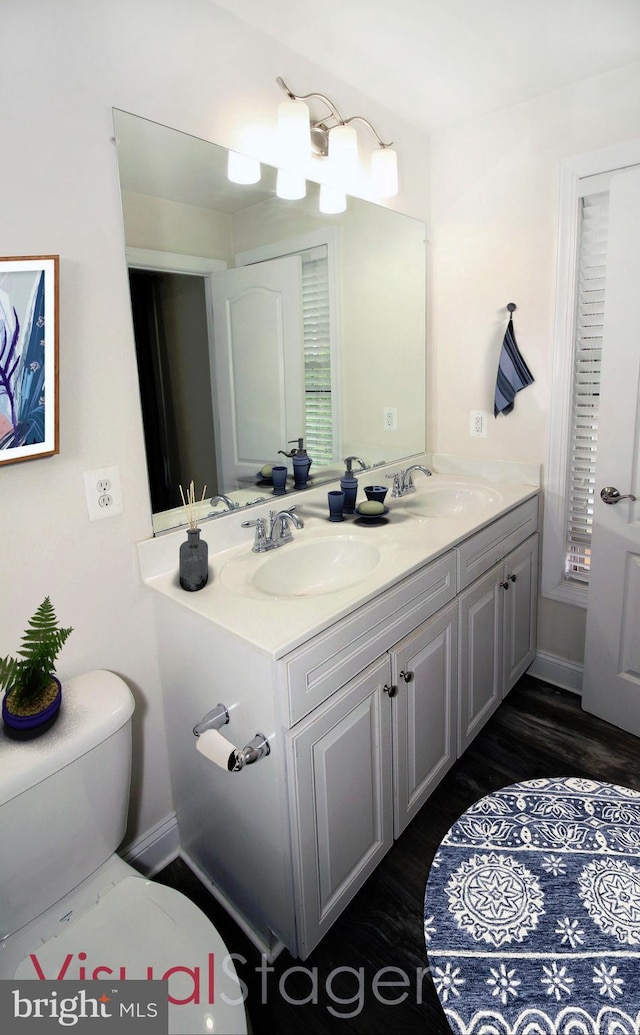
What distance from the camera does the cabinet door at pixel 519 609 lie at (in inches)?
Result: 82.7

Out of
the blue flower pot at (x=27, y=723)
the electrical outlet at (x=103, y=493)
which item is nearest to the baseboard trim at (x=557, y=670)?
the electrical outlet at (x=103, y=493)

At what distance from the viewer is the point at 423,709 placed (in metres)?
1.63

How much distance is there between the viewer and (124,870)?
1200mm

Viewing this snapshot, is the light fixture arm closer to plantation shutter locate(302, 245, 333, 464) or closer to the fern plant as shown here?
plantation shutter locate(302, 245, 333, 464)

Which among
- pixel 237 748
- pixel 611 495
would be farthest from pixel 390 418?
pixel 237 748

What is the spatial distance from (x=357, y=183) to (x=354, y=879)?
2175mm

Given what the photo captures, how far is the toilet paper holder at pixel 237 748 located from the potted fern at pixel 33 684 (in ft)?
1.02

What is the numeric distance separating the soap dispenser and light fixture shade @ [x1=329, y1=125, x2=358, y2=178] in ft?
2.95

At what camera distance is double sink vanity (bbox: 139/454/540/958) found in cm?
119

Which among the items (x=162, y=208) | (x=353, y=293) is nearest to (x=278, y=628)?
(x=162, y=208)

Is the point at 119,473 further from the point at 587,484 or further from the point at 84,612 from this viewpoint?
the point at 587,484

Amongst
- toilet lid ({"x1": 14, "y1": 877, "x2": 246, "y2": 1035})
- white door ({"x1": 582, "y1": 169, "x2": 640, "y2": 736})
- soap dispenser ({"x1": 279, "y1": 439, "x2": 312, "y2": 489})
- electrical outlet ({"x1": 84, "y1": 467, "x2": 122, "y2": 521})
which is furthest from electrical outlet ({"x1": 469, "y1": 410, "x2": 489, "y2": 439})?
toilet lid ({"x1": 14, "y1": 877, "x2": 246, "y2": 1035})

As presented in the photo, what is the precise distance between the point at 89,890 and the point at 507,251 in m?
2.40

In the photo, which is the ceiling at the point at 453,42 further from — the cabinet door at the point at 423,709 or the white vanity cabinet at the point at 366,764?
the cabinet door at the point at 423,709
